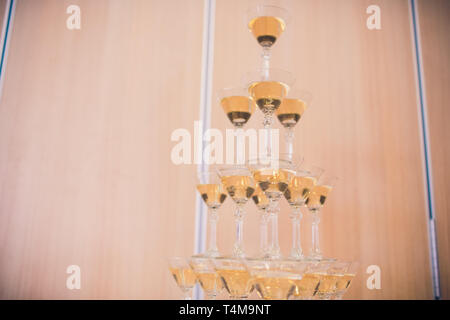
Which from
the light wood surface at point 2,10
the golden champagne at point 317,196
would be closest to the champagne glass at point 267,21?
the golden champagne at point 317,196

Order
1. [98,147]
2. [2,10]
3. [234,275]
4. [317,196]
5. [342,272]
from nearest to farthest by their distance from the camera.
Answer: [234,275] < [342,272] < [317,196] < [98,147] < [2,10]

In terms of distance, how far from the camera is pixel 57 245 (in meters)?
2.30

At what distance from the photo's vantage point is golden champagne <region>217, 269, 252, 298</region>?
1.13 metres

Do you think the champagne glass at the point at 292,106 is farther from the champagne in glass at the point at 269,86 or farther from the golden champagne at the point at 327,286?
the golden champagne at the point at 327,286

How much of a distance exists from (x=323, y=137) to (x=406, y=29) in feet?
3.29

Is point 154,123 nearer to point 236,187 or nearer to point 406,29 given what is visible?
point 236,187

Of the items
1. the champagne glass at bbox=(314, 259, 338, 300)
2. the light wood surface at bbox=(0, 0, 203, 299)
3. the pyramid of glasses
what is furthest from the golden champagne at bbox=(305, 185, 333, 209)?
the light wood surface at bbox=(0, 0, 203, 299)

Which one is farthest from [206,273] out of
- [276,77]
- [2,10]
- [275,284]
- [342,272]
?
[2,10]

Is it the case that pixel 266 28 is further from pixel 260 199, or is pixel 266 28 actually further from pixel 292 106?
pixel 260 199

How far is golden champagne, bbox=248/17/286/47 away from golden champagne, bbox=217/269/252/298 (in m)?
0.94

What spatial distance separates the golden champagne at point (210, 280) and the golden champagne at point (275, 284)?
0.26m

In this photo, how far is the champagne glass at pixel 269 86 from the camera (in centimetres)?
141

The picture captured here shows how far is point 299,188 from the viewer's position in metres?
1.51

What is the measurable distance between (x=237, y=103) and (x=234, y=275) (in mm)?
733
